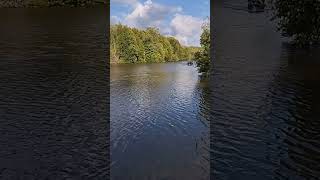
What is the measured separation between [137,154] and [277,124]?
248 inches

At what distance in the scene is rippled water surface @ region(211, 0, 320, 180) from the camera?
1464 centimetres

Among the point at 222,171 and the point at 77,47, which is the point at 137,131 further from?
the point at 77,47

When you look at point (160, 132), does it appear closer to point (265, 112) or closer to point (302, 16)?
point (265, 112)

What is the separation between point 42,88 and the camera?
1111 inches

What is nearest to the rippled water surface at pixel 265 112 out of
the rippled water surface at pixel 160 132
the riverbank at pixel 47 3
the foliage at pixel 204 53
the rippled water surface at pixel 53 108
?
the rippled water surface at pixel 160 132

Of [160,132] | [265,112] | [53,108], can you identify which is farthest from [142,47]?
[160,132]

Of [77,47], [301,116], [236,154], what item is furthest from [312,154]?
[77,47]

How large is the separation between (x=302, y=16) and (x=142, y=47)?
36.4 m

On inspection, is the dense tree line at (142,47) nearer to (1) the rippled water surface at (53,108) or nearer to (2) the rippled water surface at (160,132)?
(1) the rippled water surface at (53,108)

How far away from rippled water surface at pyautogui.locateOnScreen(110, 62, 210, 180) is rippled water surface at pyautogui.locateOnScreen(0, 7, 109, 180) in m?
0.75

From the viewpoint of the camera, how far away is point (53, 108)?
23094 millimetres

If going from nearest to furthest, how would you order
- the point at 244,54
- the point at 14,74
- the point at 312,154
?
the point at 312,154
the point at 14,74
the point at 244,54

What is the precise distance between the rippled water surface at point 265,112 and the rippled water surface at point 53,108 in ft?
15.0

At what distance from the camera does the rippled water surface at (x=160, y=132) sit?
14914 mm
